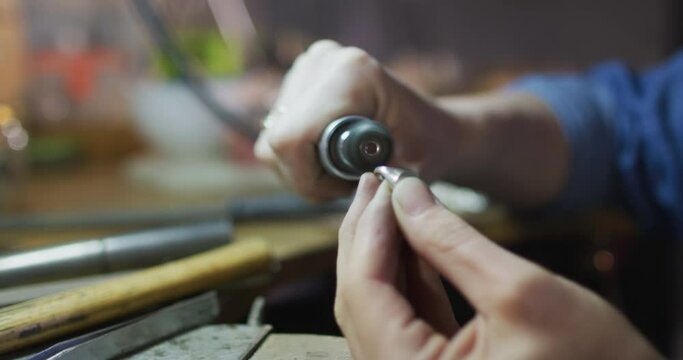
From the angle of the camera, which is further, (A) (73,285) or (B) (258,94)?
(B) (258,94)

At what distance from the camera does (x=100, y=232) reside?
0.59 meters

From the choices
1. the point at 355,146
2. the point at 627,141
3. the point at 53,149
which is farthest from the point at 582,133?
the point at 53,149

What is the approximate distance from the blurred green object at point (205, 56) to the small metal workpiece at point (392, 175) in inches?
21.9

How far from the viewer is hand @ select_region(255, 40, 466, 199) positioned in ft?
1.32

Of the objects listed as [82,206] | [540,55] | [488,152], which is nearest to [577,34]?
[540,55]

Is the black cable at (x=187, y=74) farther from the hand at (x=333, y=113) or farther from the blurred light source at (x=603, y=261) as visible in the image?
the blurred light source at (x=603, y=261)

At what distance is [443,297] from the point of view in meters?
0.27

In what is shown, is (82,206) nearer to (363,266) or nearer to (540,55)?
(363,266)

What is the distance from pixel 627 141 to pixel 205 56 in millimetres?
453

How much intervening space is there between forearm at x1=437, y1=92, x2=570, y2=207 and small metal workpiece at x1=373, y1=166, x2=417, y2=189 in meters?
0.22

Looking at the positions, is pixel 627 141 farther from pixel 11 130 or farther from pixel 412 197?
pixel 11 130

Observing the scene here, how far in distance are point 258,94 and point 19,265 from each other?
0.45 metres

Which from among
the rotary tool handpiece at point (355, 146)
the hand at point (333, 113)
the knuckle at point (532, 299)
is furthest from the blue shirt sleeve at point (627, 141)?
the knuckle at point (532, 299)

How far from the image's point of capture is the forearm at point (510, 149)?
21.5 inches
